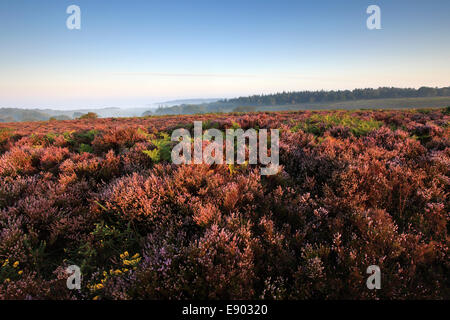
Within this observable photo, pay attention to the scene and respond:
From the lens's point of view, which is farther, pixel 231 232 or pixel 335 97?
pixel 335 97

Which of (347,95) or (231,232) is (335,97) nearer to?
(347,95)

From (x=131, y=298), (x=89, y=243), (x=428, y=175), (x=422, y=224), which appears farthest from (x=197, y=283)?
(x=428, y=175)

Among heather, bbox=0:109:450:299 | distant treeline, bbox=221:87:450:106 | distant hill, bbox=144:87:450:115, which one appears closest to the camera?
heather, bbox=0:109:450:299

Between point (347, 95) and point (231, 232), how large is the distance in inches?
5008

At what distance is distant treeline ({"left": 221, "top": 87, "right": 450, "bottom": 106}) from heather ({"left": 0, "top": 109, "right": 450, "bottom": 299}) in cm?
11824

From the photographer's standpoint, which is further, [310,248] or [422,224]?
[422,224]

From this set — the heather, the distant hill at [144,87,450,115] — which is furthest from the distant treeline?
the heather

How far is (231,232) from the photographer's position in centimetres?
232

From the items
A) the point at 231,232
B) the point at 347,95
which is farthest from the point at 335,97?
the point at 231,232

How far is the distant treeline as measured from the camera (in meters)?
93.4

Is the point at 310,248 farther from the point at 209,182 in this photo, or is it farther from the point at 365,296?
the point at 209,182

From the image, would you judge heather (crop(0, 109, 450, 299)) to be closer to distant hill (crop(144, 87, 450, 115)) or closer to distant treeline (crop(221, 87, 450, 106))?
distant hill (crop(144, 87, 450, 115))

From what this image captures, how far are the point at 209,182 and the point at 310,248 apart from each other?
168 cm

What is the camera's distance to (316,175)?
12.0 ft
